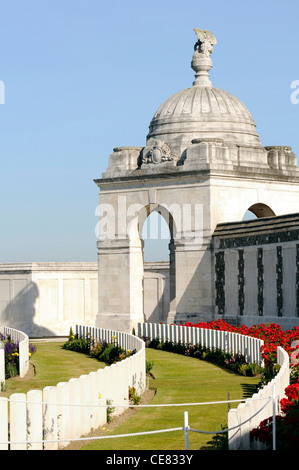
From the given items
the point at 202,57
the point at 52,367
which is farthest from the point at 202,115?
the point at 52,367

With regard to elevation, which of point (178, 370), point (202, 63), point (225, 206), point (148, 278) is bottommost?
point (178, 370)

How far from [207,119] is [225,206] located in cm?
452

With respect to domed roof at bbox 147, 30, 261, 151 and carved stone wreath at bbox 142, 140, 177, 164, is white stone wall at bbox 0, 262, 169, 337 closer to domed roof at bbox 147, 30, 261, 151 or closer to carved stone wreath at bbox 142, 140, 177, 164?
carved stone wreath at bbox 142, 140, 177, 164

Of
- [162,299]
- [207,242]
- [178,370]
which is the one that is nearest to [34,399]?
[178,370]

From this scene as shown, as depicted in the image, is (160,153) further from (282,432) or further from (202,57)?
(282,432)

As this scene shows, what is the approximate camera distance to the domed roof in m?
44.8

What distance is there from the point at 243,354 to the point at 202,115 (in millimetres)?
18542

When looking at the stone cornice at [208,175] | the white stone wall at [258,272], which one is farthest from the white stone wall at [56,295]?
the white stone wall at [258,272]

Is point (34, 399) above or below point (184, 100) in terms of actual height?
below

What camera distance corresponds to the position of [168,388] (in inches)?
992

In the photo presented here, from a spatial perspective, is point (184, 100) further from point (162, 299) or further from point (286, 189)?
point (162, 299)

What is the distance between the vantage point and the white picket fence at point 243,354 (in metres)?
14.8

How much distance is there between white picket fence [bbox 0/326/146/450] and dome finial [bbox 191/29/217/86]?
2709 cm
